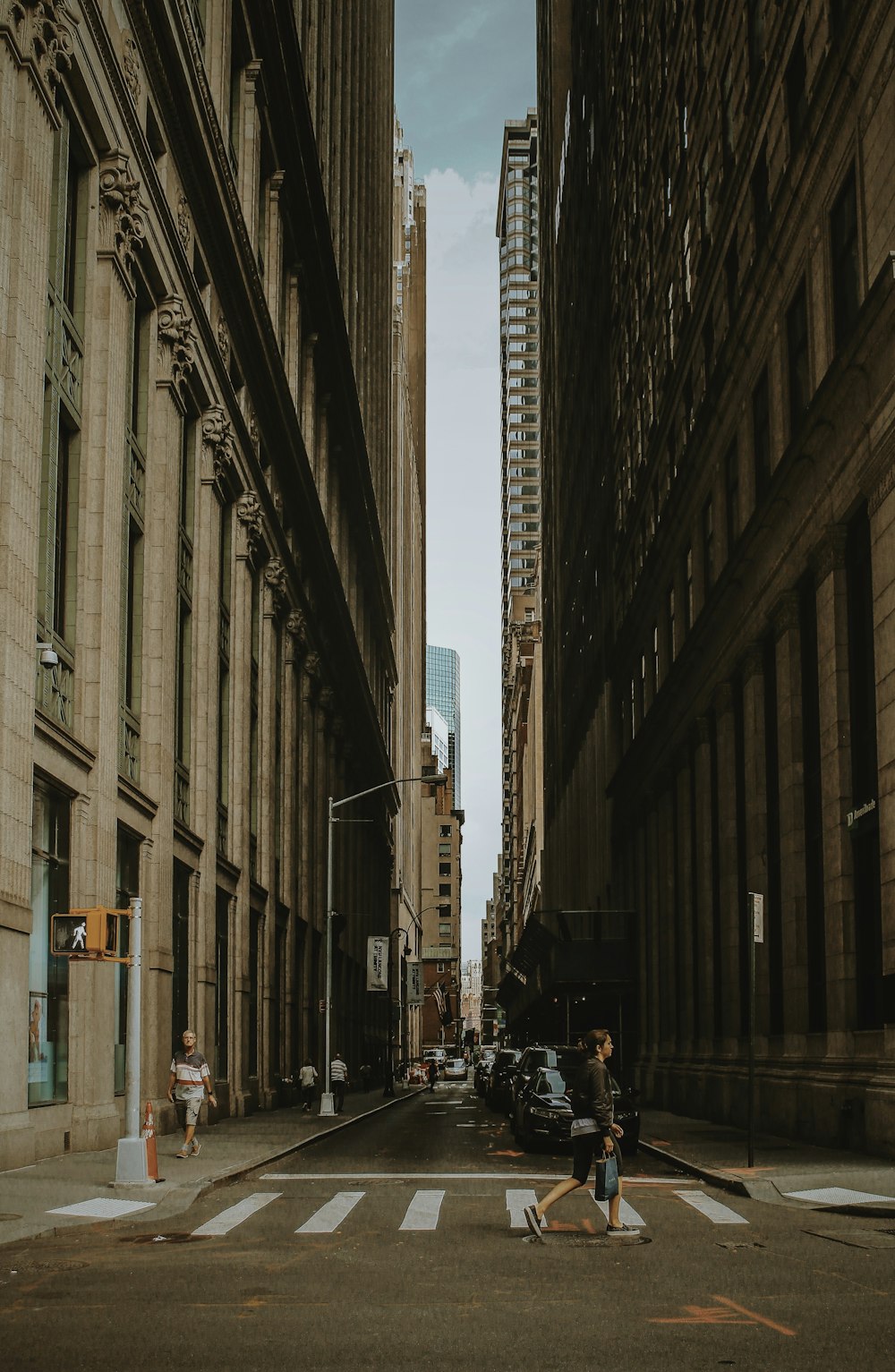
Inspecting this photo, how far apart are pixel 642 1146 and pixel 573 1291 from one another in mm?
16673

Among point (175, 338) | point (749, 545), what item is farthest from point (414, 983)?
point (175, 338)

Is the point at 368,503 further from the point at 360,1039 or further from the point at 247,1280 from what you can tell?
the point at 247,1280

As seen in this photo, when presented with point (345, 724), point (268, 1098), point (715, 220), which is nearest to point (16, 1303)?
point (715, 220)

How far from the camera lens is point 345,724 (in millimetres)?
75688

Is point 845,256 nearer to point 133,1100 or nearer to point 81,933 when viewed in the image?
point 81,933

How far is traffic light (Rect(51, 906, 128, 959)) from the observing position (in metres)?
19.3

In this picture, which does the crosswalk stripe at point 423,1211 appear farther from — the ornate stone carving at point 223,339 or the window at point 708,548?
the ornate stone carving at point 223,339

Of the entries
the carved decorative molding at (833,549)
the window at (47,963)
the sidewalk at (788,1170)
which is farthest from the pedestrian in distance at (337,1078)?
the carved decorative molding at (833,549)

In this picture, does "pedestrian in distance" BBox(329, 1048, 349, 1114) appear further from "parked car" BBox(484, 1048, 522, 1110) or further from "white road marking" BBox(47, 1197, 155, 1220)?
"white road marking" BBox(47, 1197, 155, 1220)

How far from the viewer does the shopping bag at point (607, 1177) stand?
50.3 feet

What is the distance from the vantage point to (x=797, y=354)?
3222 cm

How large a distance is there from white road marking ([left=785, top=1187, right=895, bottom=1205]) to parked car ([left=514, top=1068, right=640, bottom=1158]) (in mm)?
6441

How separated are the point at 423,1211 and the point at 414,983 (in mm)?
111463

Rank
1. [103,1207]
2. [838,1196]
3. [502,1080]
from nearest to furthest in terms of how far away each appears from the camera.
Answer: [103,1207], [838,1196], [502,1080]
